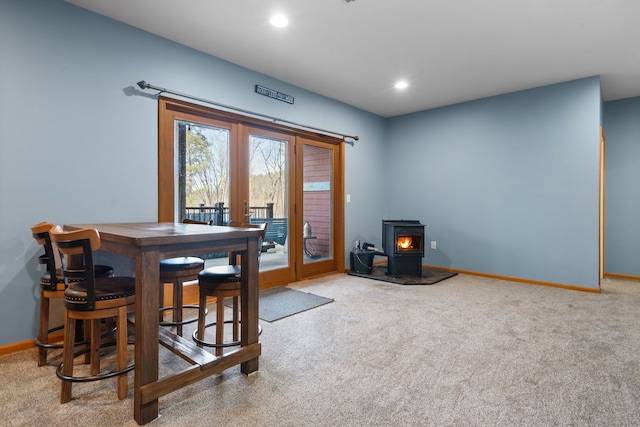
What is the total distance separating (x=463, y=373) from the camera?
2109 mm

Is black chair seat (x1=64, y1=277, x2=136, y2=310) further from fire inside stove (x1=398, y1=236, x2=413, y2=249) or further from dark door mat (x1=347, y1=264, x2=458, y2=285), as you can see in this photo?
fire inside stove (x1=398, y1=236, x2=413, y2=249)

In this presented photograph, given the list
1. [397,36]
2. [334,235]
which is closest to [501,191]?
[334,235]

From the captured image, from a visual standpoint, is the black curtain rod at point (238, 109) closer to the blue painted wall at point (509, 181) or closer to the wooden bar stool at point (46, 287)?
the blue painted wall at point (509, 181)

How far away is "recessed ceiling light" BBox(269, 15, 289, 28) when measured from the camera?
9.54 feet

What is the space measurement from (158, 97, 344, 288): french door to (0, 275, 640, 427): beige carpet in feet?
4.83

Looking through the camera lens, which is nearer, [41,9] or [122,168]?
[41,9]

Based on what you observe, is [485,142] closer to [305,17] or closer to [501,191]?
[501,191]

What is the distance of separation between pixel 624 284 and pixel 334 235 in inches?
161

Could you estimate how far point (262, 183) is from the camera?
13.9 ft

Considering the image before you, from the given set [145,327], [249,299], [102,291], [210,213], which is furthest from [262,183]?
[145,327]

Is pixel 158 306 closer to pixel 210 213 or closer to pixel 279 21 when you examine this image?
pixel 210 213

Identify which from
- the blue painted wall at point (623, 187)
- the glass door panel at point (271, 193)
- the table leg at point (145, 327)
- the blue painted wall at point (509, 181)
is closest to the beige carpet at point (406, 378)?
the table leg at point (145, 327)

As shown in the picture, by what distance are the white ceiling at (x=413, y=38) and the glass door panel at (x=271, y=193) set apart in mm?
889

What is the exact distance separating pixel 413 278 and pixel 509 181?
198 centimetres
